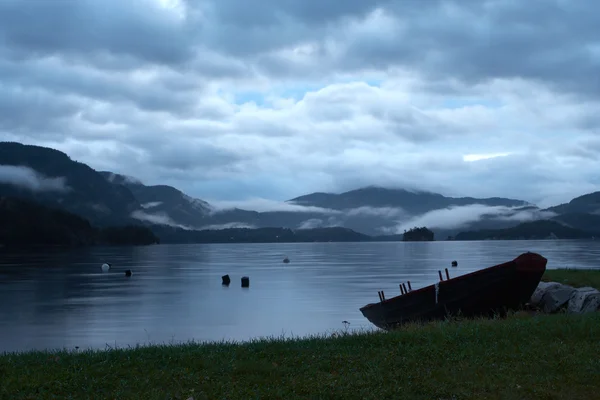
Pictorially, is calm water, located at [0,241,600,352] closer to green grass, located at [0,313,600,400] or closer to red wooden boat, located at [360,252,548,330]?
red wooden boat, located at [360,252,548,330]

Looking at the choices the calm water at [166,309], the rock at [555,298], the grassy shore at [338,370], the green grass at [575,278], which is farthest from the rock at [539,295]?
the grassy shore at [338,370]

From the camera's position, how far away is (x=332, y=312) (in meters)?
44.7

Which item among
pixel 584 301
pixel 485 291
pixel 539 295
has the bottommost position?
pixel 539 295

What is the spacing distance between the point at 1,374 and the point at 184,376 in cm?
403

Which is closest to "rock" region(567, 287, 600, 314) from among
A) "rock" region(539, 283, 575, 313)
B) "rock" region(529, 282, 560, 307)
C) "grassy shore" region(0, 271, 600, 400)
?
"rock" region(539, 283, 575, 313)

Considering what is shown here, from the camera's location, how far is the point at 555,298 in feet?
99.3

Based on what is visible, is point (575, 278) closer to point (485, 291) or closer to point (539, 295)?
point (539, 295)

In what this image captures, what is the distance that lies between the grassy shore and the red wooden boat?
10.9 meters

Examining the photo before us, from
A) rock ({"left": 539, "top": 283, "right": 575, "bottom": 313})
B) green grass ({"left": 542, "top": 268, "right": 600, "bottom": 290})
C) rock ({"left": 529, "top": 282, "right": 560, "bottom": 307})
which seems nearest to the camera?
rock ({"left": 539, "top": 283, "right": 575, "bottom": 313})

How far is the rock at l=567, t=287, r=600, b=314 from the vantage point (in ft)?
89.0

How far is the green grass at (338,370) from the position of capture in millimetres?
12000

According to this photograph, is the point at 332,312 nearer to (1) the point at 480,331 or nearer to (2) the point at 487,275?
(2) the point at 487,275

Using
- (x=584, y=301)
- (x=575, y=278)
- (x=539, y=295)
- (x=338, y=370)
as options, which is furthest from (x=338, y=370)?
(x=575, y=278)

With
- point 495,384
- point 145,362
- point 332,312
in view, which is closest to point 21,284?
point 332,312
